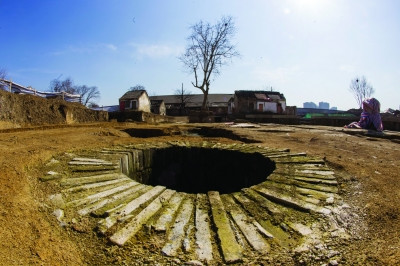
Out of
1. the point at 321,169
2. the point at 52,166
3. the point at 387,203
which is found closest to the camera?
the point at 387,203

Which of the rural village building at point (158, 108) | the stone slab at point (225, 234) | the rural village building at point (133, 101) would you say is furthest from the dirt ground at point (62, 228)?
the rural village building at point (158, 108)

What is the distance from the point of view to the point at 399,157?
3.43 meters

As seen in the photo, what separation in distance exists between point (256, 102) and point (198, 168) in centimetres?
3548

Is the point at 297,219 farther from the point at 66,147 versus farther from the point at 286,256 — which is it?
the point at 66,147

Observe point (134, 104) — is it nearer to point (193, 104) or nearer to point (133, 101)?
point (133, 101)

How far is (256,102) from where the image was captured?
123 feet

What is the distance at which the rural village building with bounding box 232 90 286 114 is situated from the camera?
37469mm

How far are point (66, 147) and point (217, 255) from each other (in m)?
2.63

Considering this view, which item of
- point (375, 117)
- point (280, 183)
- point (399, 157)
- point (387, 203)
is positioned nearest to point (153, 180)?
point (280, 183)

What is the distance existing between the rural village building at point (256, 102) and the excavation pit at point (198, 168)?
33.9m

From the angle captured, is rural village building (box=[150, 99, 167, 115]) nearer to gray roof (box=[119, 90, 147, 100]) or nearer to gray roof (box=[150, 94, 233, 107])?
gray roof (box=[119, 90, 147, 100])

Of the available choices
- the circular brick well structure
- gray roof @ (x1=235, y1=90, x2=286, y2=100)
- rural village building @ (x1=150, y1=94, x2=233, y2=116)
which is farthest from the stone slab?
rural village building @ (x1=150, y1=94, x2=233, y2=116)

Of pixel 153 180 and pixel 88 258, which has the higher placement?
pixel 88 258

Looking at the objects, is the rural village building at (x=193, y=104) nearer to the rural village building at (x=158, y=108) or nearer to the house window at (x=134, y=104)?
the rural village building at (x=158, y=108)
